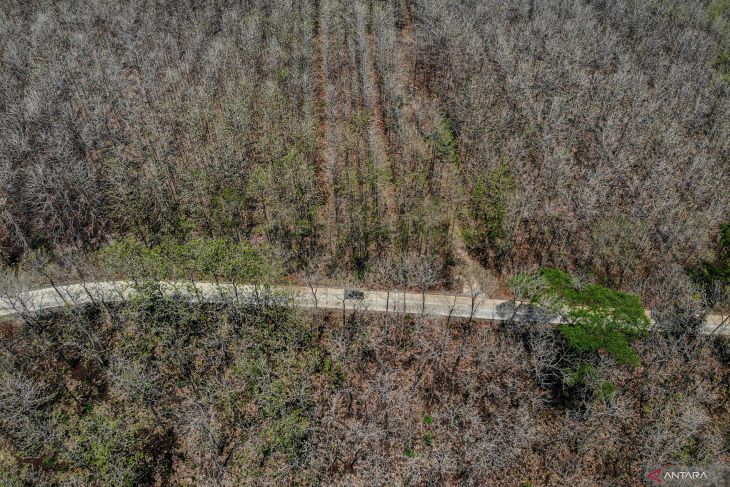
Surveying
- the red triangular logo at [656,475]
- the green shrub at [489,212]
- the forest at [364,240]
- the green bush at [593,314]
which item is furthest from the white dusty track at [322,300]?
the red triangular logo at [656,475]

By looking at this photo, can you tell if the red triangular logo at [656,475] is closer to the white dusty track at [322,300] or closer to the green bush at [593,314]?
the green bush at [593,314]

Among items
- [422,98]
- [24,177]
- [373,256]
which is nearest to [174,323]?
[373,256]

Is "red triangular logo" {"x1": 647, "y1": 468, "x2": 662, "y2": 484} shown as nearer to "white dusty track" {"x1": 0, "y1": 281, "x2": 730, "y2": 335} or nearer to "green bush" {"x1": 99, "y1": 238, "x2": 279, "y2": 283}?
"white dusty track" {"x1": 0, "y1": 281, "x2": 730, "y2": 335}

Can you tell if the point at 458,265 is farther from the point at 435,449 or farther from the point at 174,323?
the point at 174,323

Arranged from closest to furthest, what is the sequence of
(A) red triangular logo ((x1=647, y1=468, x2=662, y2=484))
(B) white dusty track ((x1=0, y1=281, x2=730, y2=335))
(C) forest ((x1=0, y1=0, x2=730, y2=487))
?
(A) red triangular logo ((x1=647, y1=468, x2=662, y2=484))
(C) forest ((x1=0, y1=0, x2=730, y2=487))
(B) white dusty track ((x1=0, y1=281, x2=730, y2=335))

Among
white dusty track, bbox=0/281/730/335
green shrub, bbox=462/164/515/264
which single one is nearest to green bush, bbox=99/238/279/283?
white dusty track, bbox=0/281/730/335

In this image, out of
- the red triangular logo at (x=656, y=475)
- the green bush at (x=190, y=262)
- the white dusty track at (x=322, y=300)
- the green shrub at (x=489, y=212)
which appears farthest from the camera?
the green shrub at (x=489, y=212)
